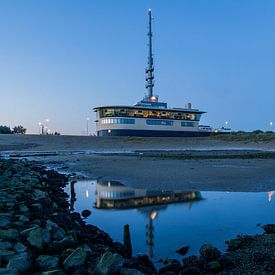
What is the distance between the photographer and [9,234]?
5.80 metres

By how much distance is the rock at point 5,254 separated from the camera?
191 inches

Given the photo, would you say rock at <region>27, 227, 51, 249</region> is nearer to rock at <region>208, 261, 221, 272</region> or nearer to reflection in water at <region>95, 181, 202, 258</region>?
rock at <region>208, 261, 221, 272</region>

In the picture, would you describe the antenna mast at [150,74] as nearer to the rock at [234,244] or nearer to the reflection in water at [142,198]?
the reflection in water at [142,198]

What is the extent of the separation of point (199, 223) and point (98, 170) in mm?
Result: 13514

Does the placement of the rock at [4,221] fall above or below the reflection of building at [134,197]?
above

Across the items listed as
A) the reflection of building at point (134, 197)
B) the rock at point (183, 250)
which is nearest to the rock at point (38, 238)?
the rock at point (183, 250)

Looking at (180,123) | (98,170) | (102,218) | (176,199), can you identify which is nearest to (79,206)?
(102,218)

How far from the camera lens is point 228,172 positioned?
63.5 ft

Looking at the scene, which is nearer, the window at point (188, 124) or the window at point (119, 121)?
the window at point (119, 121)

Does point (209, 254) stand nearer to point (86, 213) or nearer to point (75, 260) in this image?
point (75, 260)

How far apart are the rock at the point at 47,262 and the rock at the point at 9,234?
3.22ft

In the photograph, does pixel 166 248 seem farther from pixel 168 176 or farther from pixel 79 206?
Result: pixel 168 176

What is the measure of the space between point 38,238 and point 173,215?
4.93 metres

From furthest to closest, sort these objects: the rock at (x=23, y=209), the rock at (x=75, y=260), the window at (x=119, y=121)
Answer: the window at (x=119, y=121) < the rock at (x=23, y=209) < the rock at (x=75, y=260)
